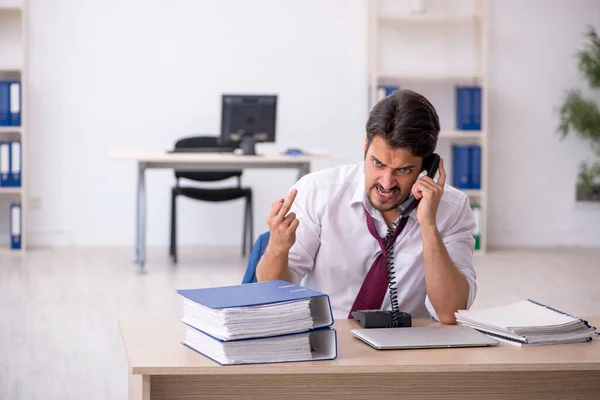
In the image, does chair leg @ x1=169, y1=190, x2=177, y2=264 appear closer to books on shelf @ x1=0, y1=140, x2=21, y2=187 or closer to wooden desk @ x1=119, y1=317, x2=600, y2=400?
books on shelf @ x1=0, y1=140, x2=21, y2=187

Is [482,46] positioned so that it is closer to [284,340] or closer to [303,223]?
[303,223]

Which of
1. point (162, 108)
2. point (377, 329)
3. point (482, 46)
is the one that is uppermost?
point (482, 46)

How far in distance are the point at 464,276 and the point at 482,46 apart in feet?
16.8

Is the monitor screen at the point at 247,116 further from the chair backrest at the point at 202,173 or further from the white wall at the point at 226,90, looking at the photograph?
the white wall at the point at 226,90

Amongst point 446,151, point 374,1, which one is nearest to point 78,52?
point 374,1

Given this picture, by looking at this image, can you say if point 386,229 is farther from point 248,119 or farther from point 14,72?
point 14,72

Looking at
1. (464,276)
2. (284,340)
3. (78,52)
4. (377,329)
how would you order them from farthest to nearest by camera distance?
1. (78,52)
2. (464,276)
3. (377,329)
4. (284,340)

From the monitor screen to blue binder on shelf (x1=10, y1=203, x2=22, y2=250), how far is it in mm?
1801

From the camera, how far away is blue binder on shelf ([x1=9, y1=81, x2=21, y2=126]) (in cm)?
661

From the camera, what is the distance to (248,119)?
5.96 meters

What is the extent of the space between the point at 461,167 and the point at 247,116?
197cm

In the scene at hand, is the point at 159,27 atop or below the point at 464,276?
atop

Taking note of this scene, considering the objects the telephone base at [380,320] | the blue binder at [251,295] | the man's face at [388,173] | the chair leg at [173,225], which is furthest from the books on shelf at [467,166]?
the blue binder at [251,295]

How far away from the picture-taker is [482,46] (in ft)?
23.2
